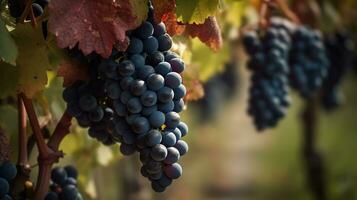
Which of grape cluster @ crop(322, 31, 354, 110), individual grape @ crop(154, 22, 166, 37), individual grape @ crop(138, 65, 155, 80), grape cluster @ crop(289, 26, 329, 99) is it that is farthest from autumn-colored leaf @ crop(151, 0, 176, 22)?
grape cluster @ crop(322, 31, 354, 110)

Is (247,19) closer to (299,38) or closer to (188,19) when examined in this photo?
(299,38)

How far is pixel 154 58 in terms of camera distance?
4.23ft

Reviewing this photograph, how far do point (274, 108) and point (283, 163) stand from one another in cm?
473

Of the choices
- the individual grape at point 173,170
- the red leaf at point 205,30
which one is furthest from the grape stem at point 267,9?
the individual grape at point 173,170

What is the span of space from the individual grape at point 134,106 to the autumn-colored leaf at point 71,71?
16cm

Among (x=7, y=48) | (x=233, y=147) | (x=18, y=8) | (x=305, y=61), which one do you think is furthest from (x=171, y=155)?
(x=233, y=147)

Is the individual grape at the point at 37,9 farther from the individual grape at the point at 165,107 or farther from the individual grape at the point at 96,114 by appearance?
the individual grape at the point at 165,107

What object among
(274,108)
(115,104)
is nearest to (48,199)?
(115,104)

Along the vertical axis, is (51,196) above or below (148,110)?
below

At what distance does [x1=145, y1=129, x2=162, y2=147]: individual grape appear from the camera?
1210 mm

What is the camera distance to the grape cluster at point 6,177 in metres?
1.30

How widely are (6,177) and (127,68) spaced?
33 cm

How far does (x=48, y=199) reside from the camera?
55.9 inches

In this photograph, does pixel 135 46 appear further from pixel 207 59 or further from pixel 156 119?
pixel 207 59
